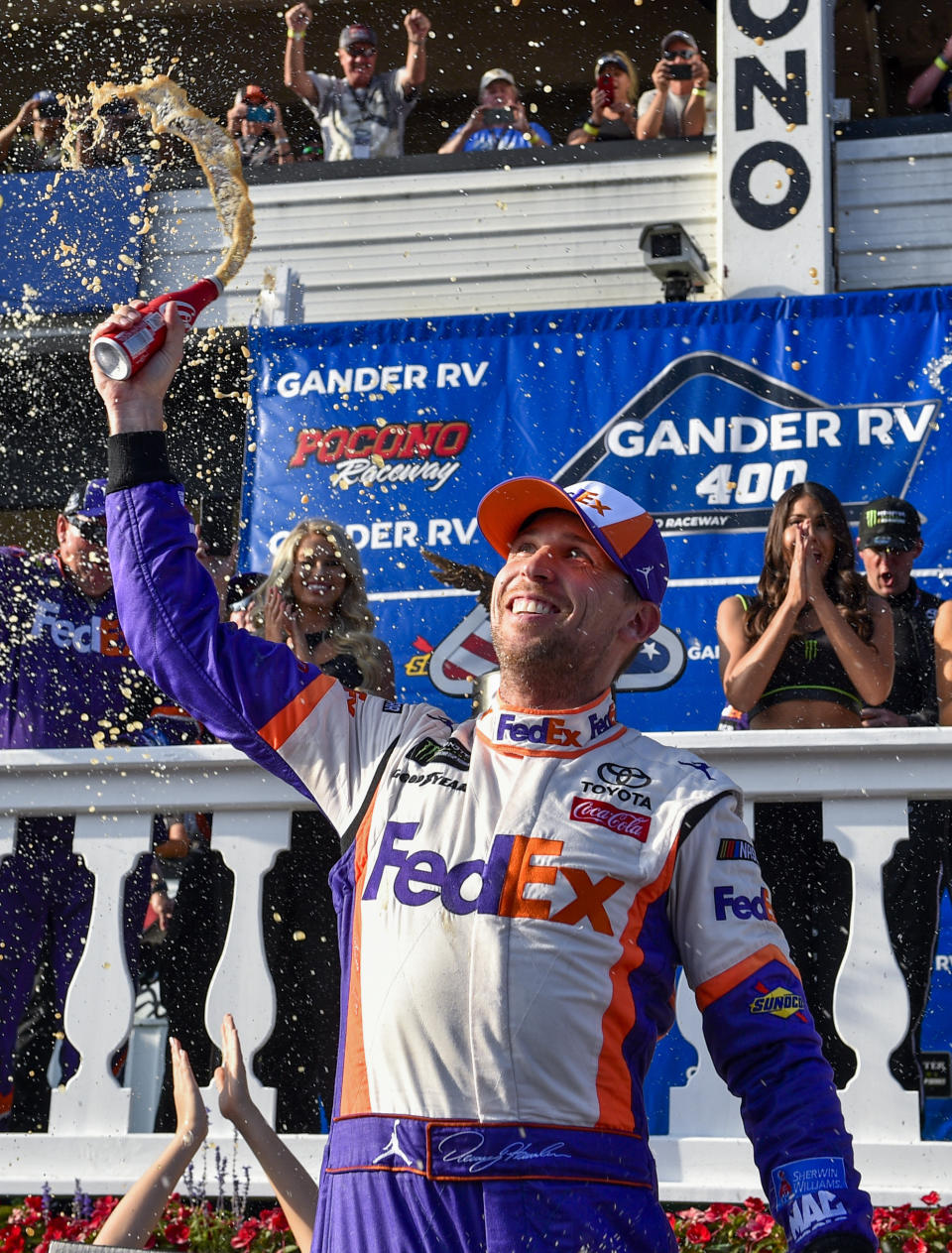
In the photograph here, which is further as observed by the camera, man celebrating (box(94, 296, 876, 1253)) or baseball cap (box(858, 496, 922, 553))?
baseball cap (box(858, 496, 922, 553))

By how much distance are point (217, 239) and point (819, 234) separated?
4.03 m

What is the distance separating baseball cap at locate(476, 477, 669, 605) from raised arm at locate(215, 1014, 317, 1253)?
1136 millimetres

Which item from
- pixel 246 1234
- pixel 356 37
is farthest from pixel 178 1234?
pixel 356 37

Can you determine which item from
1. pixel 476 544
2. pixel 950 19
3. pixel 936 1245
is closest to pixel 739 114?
pixel 476 544

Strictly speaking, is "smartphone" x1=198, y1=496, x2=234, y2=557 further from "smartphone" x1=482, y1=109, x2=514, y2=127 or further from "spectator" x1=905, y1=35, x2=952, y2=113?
"spectator" x1=905, y1=35, x2=952, y2=113

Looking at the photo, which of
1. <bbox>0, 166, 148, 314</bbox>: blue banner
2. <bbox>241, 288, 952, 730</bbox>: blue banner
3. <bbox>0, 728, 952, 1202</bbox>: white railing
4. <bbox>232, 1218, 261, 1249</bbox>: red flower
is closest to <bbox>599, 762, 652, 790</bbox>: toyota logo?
<bbox>0, 728, 952, 1202</bbox>: white railing

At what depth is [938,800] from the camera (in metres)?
4.19

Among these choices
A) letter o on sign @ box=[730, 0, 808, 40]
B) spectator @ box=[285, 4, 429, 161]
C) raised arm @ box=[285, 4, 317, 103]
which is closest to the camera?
letter o on sign @ box=[730, 0, 808, 40]

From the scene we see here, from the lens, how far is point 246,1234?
3746 millimetres

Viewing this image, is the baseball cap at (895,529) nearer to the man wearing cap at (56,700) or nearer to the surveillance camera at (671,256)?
the man wearing cap at (56,700)

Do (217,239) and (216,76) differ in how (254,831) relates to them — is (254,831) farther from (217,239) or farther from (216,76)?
(216,76)

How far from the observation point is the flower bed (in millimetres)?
3578

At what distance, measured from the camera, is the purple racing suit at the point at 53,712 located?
183 inches

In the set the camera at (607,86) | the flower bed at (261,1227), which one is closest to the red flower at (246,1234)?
the flower bed at (261,1227)
